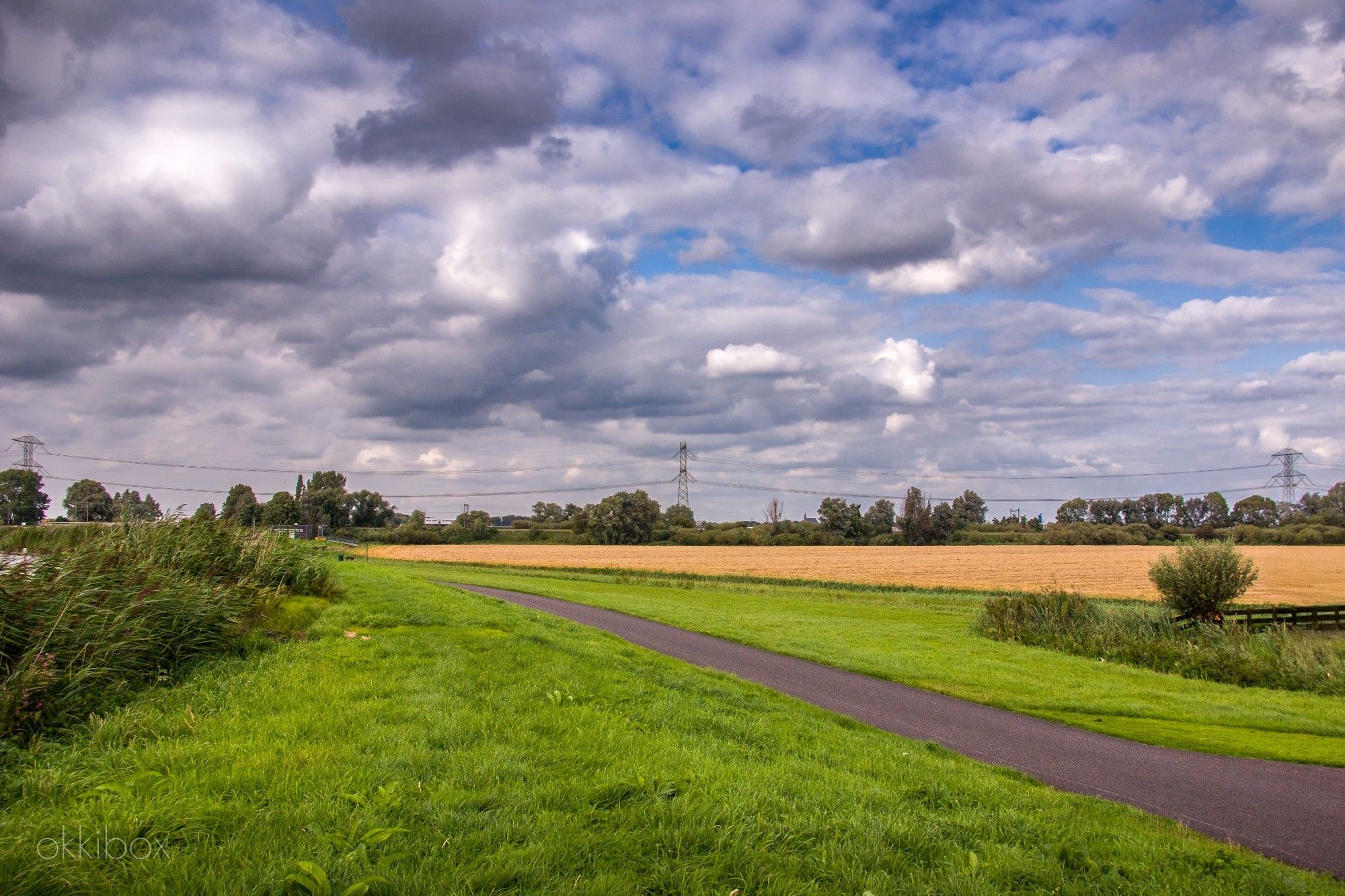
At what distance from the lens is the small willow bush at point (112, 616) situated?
7254mm

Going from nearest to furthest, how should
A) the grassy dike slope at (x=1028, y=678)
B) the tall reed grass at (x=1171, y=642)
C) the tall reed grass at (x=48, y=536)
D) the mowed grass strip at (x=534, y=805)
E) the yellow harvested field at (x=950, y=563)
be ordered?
the mowed grass strip at (x=534, y=805)
the tall reed grass at (x=48, y=536)
the grassy dike slope at (x=1028, y=678)
the tall reed grass at (x=1171, y=642)
the yellow harvested field at (x=950, y=563)

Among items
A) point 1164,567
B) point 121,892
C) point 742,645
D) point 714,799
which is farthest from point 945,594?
point 121,892

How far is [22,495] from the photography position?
74.1 metres

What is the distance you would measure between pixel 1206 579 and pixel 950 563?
51.2 meters

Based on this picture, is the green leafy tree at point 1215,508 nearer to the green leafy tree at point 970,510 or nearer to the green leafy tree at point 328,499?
the green leafy tree at point 970,510

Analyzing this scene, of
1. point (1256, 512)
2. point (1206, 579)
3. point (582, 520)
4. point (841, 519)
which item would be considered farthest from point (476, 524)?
point (1256, 512)

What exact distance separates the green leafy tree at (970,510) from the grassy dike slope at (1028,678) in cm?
13226

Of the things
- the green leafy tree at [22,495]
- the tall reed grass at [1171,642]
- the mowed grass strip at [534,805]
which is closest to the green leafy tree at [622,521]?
the green leafy tree at [22,495]

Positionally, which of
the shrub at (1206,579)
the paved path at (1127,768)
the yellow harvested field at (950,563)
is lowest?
the yellow harvested field at (950,563)

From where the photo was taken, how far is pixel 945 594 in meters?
48.0

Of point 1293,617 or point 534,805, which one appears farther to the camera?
point 1293,617

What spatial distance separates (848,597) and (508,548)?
6296 centimetres

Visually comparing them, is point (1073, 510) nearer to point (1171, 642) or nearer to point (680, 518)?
point (680, 518)

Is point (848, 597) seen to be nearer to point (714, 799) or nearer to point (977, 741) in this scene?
point (977, 741)
